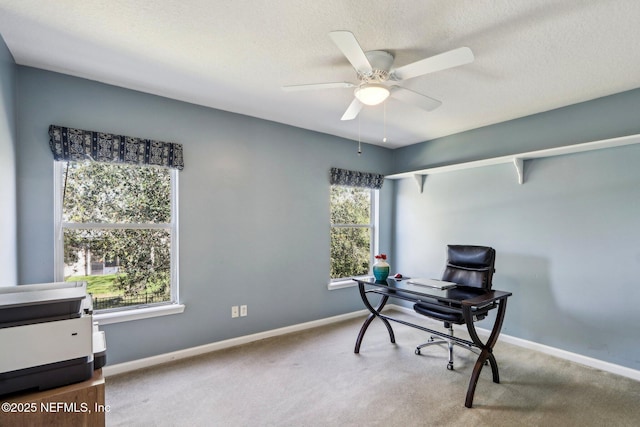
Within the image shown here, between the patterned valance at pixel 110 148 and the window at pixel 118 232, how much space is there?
0.14 meters

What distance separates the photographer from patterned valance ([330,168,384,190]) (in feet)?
13.1

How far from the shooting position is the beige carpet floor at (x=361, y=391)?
2.02 meters

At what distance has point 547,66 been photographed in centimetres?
221

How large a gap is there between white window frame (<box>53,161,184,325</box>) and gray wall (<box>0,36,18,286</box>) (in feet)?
0.82

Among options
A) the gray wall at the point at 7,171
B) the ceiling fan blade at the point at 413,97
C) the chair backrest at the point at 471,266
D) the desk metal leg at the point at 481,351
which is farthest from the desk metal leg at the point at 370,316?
the gray wall at the point at 7,171

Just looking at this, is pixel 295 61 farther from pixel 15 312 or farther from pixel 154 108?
pixel 15 312

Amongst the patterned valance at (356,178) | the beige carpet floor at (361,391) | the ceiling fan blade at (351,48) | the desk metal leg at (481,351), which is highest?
the ceiling fan blade at (351,48)

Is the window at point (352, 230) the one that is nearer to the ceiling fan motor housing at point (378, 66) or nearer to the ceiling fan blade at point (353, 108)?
the ceiling fan blade at point (353, 108)

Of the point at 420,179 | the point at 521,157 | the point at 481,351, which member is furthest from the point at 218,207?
the point at 521,157

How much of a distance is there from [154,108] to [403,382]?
3.23 meters

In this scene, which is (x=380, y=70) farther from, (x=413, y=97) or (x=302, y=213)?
(x=302, y=213)

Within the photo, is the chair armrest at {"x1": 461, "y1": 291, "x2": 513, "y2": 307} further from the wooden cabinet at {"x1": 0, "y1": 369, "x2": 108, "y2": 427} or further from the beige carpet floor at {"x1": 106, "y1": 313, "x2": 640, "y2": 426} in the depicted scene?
the wooden cabinet at {"x1": 0, "y1": 369, "x2": 108, "y2": 427}

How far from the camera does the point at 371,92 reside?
2.03 m

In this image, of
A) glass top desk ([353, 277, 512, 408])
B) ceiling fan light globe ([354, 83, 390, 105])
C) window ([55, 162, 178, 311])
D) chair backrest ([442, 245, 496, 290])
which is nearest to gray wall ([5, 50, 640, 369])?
window ([55, 162, 178, 311])
